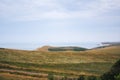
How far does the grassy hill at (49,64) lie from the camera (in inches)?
2069

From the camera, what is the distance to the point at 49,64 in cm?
6200

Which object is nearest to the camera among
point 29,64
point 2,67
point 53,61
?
point 2,67

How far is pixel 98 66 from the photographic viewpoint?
2472 inches

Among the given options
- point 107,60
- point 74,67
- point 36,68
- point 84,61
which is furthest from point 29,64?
point 107,60

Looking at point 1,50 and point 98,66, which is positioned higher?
point 1,50

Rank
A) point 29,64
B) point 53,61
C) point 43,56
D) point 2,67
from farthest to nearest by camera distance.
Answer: point 43,56 → point 53,61 → point 29,64 → point 2,67

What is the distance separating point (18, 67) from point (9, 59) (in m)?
7.51

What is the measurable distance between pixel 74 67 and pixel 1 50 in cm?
1874

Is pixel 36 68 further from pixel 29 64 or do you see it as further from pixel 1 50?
pixel 1 50

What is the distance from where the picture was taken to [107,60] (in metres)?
71.0

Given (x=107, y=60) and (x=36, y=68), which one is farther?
(x=107, y=60)

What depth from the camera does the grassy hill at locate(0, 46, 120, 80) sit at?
5255cm

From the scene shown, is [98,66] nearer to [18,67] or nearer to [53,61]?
[53,61]

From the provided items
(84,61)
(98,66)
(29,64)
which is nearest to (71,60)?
(84,61)
